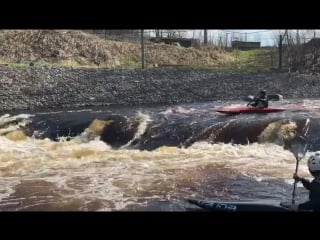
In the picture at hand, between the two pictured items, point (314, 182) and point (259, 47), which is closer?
point (314, 182)

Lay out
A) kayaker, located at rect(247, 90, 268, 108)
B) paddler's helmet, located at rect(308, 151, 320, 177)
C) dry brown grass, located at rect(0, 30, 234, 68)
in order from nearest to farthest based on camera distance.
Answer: paddler's helmet, located at rect(308, 151, 320, 177)
kayaker, located at rect(247, 90, 268, 108)
dry brown grass, located at rect(0, 30, 234, 68)

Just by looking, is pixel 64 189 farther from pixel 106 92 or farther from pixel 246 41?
pixel 246 41

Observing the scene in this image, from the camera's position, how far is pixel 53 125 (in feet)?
31.1

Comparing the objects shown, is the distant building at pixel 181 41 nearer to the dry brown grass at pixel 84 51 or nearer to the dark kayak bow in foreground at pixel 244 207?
the dry brown grass at pixel 84 51

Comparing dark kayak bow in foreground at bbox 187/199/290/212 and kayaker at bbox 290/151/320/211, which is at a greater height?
kayaker at bbox 290/151/320/211

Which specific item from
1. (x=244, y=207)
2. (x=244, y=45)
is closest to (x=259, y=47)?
(x=244, y=45)

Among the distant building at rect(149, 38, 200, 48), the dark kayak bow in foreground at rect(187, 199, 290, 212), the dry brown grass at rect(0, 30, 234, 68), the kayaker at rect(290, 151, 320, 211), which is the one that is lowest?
the dark kayak bow in foreground at rect(187, 199, 290, 212)

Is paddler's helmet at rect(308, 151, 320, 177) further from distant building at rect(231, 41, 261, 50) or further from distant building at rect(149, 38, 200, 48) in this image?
distant building at rect(231, 41, 261, 50)

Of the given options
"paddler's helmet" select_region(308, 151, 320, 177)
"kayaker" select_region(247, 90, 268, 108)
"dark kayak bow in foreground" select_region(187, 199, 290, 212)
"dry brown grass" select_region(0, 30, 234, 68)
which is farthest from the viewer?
"dry brown grass" select_region(0, 30, 234, 68)

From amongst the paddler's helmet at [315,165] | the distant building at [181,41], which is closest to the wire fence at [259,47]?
the distant building at [181,41]

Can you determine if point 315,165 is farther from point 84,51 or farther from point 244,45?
point 244,45

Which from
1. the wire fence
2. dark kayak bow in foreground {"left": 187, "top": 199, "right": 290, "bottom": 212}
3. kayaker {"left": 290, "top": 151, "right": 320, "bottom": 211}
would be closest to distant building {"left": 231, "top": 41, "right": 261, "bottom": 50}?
the wire fence

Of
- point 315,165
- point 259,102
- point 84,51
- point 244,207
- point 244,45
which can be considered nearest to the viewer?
point 315,165
